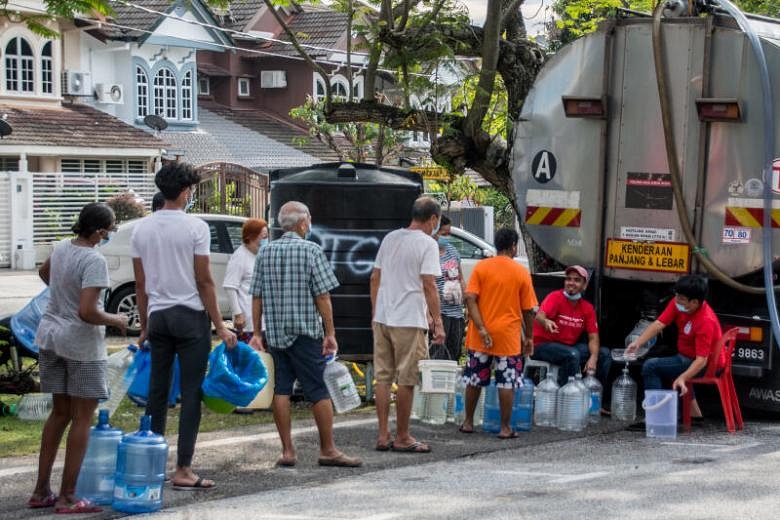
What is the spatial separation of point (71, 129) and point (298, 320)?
2623cm

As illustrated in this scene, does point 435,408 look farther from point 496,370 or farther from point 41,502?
point 41,502

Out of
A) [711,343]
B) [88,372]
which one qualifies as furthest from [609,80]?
[88,372]

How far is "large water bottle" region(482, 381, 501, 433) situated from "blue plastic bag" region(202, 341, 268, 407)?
2628 mm

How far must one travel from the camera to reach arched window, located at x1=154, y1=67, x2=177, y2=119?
126 ft

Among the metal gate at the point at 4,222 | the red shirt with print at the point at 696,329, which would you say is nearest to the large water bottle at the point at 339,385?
the red shirt with print at the point at 696,329

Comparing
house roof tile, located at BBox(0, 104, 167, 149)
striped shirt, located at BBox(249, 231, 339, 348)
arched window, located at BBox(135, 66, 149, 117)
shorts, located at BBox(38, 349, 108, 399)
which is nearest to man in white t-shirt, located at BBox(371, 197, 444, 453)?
striped shirt, located at BBox(249, 231, 339, 348)

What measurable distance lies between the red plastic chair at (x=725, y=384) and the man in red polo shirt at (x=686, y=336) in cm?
6

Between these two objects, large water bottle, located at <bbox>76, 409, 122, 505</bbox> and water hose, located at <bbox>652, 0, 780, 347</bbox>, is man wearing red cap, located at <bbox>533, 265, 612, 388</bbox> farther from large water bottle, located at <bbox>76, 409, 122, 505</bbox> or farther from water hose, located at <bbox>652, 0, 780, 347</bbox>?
large water bottle, located at <bbox>76, 409, 122, 505</bbox>

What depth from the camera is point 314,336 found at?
881 cm

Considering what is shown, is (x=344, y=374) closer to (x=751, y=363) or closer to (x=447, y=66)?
(x=751, y=363)

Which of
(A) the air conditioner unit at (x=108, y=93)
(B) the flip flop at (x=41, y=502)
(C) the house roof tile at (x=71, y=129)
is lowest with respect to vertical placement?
(B) the flip flop at (x=41, y=502)

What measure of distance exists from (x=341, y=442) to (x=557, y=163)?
3262 millimetres

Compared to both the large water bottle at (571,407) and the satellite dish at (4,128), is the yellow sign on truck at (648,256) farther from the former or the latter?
the satellite dish at (4,128)

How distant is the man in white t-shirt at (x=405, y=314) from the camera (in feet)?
31.6
